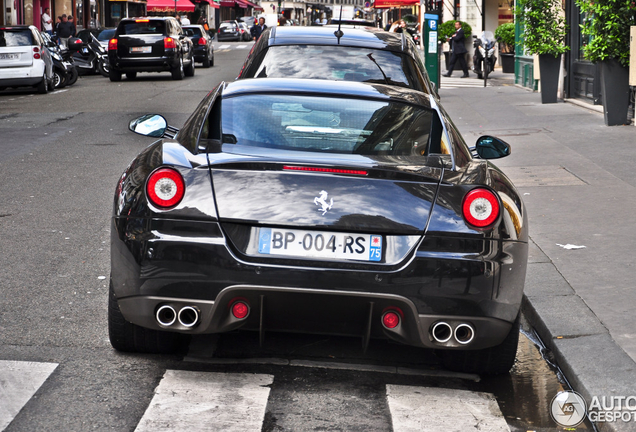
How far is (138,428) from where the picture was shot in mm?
3660

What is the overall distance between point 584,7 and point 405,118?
36.0 ft

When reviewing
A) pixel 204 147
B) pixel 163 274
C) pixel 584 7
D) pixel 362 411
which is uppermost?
pixel 584 7

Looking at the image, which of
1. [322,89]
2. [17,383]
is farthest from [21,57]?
[17,383]

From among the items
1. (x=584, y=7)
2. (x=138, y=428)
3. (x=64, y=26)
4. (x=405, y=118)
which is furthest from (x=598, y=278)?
(x=64, y=26)

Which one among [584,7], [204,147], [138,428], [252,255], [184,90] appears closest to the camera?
[138,428]

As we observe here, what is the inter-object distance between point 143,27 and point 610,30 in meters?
17.1

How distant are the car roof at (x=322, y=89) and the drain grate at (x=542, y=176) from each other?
501 cm

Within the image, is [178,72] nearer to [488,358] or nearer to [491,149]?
[491,149]

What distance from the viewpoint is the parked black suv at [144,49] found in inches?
1075

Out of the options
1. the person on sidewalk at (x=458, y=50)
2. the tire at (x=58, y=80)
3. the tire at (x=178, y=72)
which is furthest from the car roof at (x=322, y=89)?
the person on sidewalk at (x=458, y=50)

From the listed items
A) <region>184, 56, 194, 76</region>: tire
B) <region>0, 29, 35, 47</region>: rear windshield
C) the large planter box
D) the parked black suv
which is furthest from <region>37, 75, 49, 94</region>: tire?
the large planter box

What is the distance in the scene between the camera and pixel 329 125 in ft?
14.9

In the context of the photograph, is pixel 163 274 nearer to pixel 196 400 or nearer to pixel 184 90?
pixel 196 400

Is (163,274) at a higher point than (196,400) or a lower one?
higher
